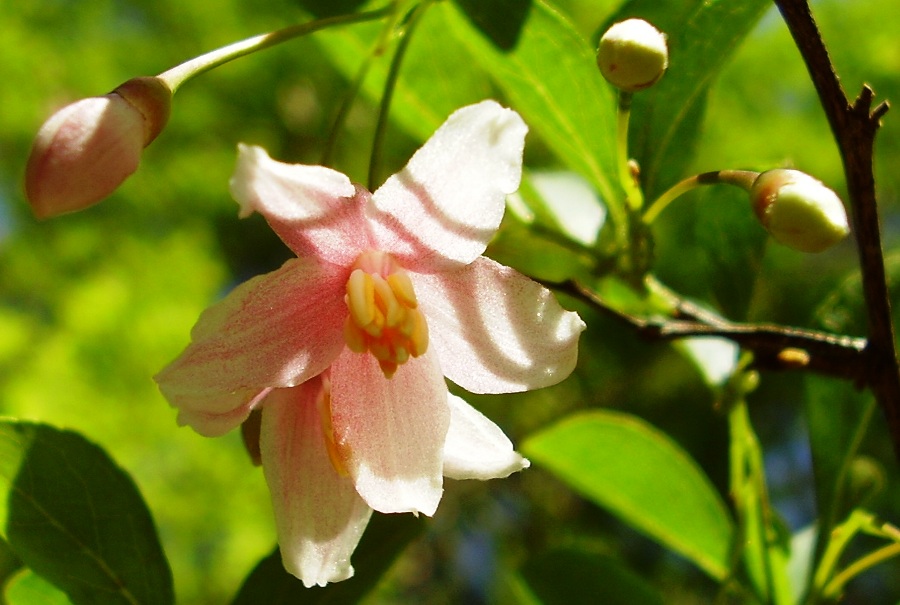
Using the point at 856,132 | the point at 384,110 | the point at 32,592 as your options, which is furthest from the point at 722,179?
the point at 32,592

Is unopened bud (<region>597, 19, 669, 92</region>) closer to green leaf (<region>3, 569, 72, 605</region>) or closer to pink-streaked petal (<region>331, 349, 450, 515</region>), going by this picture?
pink-streaked petal (<region>331, 349, 450, 515</region>)

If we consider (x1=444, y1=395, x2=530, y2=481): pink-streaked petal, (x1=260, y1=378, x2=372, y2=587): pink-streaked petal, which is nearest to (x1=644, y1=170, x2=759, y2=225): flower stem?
(x1=444, y1=395, x2=530, y2=481): pink-streaked petal

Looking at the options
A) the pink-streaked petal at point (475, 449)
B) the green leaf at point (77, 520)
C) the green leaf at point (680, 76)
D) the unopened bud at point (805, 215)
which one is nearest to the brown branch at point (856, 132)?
the unopened bud at point (805, 215)

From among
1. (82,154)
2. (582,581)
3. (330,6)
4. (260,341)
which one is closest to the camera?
(82,154)

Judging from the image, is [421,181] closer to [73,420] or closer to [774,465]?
[73,420]

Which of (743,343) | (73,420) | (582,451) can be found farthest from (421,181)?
(73,420)

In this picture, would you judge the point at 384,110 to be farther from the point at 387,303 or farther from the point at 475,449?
the point at 475,449
